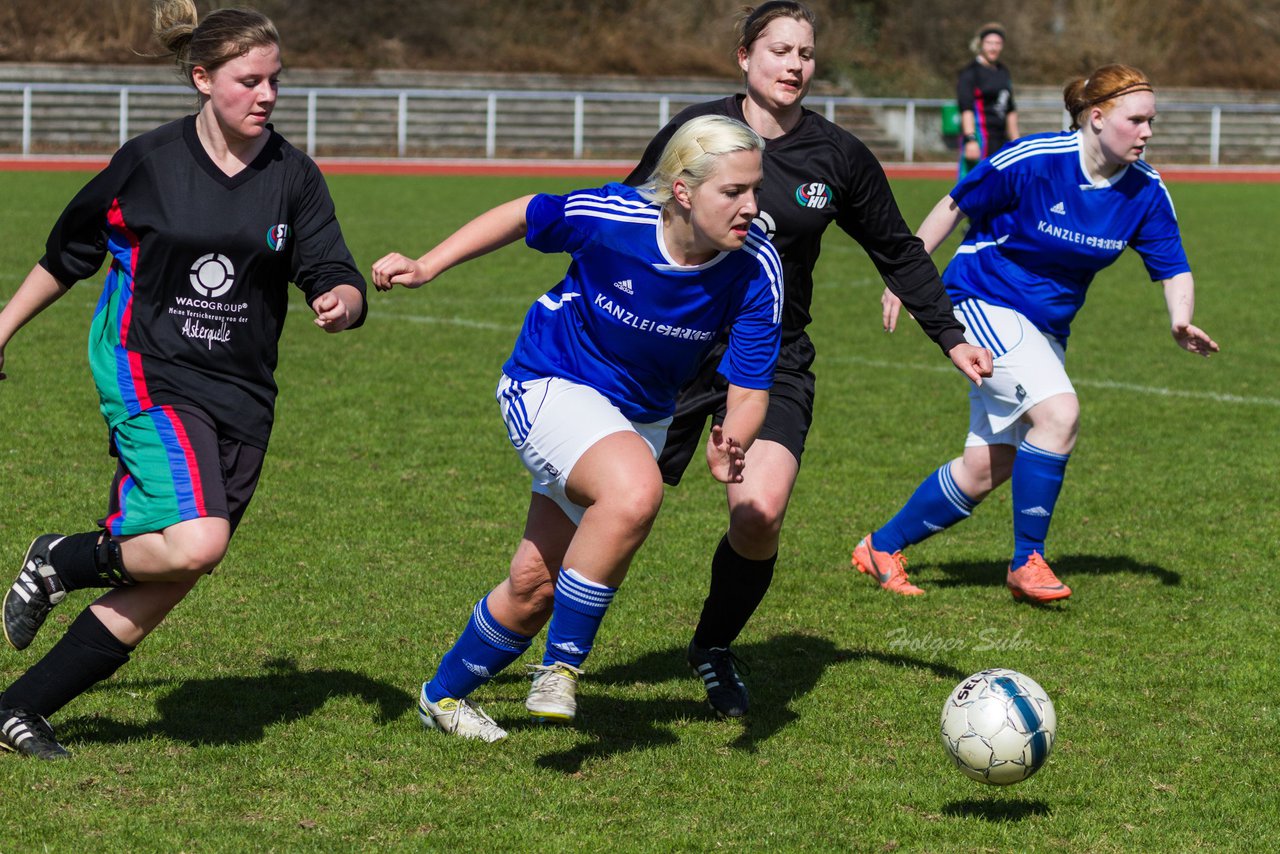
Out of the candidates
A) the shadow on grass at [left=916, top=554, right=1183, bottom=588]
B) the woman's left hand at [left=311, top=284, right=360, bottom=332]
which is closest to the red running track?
the shadow on grass at [left=916, top=554, right=1183, bottom=588]

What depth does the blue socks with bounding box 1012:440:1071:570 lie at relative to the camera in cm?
616

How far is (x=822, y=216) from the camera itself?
493 centimetres

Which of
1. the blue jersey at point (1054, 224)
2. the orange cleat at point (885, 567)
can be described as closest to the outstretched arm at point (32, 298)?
the orange cleat at point (885, 567)

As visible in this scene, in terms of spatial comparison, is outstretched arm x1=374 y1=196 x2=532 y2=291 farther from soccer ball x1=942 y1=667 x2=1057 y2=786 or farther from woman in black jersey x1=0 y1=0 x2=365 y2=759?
soccer ball x1=942 y1=667 x2=1057 y2=786

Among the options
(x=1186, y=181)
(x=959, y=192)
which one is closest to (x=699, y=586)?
(x=959, y=192)

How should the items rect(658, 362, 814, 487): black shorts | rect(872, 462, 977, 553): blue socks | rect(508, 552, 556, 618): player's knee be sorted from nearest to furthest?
1. rect(508, 552, 556, 618): player's knee
2. rect(658, 362, 814, 487): black shorts
3. rect(872, 462, 977, 553): blue socks

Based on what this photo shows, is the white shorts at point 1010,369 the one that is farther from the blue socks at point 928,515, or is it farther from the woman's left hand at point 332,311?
the woman's left hand at point 332,311

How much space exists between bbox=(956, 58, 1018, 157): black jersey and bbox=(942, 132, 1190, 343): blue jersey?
38.2 feet

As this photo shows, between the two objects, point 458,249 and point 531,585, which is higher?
point 458,249

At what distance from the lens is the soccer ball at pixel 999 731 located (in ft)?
13.1

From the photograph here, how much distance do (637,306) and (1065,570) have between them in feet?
10.3

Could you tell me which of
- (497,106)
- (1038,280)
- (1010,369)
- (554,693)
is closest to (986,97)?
(1038,280)

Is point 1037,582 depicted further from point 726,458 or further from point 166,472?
point 166,472

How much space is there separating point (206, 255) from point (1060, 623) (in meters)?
3.34
